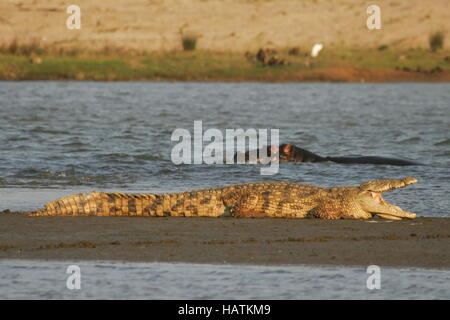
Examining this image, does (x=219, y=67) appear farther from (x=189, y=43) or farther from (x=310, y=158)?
(x=310, y=158)

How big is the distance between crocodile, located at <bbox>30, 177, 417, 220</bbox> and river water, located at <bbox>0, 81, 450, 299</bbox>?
1298 millimetres

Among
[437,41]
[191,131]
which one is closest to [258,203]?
[191,131]

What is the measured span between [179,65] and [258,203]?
1548 inches

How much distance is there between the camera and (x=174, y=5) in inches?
2589

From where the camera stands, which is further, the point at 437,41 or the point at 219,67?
the point at 437,41

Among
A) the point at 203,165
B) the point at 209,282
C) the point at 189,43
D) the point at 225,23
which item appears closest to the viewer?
the point at 209,282

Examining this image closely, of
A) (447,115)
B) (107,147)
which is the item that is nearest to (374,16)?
(447,115)

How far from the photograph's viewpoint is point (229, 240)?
33.2 ft

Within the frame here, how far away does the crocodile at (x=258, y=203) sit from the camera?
11594 millimetres

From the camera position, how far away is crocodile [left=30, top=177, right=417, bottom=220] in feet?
38.0

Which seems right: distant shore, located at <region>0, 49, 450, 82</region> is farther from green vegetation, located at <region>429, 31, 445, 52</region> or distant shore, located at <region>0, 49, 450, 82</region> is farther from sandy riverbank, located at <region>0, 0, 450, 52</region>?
sandy riverbank, located at <region>0, 0, 450, 52</region>

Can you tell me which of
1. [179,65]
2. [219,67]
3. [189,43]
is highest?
[189,43]

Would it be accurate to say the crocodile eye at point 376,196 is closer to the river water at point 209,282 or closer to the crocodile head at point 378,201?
the crocodile head at point 378,201
